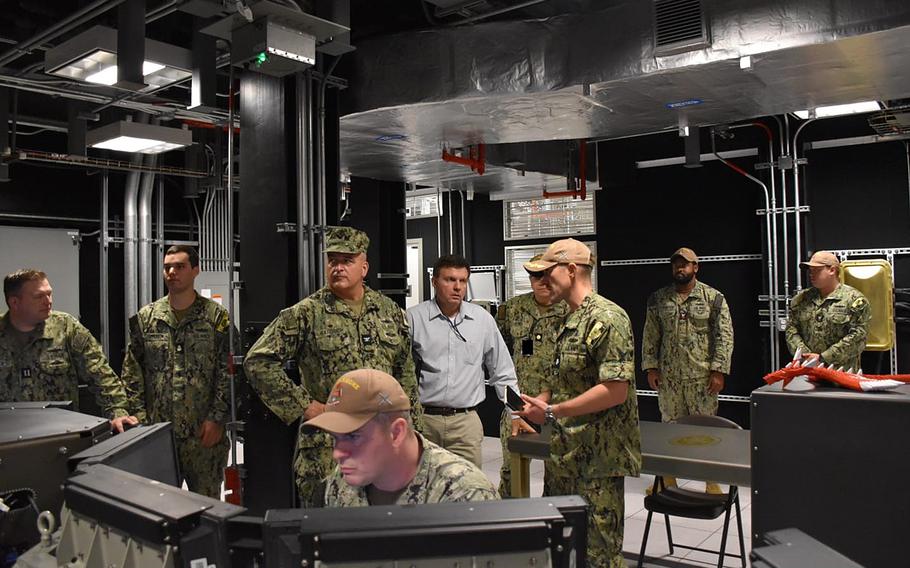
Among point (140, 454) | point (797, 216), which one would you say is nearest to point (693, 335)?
point (797, 216)

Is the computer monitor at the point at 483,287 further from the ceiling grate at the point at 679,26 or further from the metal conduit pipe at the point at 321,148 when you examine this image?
the ceiling grate at the point at 679,26

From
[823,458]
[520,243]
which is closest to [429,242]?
[520,243]

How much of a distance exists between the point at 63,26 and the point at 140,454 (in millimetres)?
3519

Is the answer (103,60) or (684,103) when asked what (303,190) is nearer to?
(103,60)

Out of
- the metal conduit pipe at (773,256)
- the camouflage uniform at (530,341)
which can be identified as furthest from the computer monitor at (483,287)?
the camouflage uniform at (530,341)

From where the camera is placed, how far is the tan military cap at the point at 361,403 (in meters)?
1.71

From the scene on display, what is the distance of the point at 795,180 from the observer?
6.39 m

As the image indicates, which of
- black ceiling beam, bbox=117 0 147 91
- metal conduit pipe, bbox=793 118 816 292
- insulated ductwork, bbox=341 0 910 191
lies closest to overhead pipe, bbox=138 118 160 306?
insulated ductwork, bbox=341 0 910 191

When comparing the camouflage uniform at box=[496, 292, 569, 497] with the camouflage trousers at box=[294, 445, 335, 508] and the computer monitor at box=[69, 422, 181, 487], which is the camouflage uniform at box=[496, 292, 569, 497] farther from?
the computer monitor at box=[69, 422, 181, 487]

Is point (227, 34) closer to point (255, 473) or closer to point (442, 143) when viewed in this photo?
point (442, 143)

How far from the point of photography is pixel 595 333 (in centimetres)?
295

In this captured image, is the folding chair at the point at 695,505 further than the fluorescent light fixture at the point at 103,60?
No

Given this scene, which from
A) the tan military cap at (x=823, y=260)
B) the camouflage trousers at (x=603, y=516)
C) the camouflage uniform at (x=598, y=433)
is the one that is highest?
the tan military cap at (x=823, y=260)

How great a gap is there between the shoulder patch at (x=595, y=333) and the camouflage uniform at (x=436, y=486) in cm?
124
